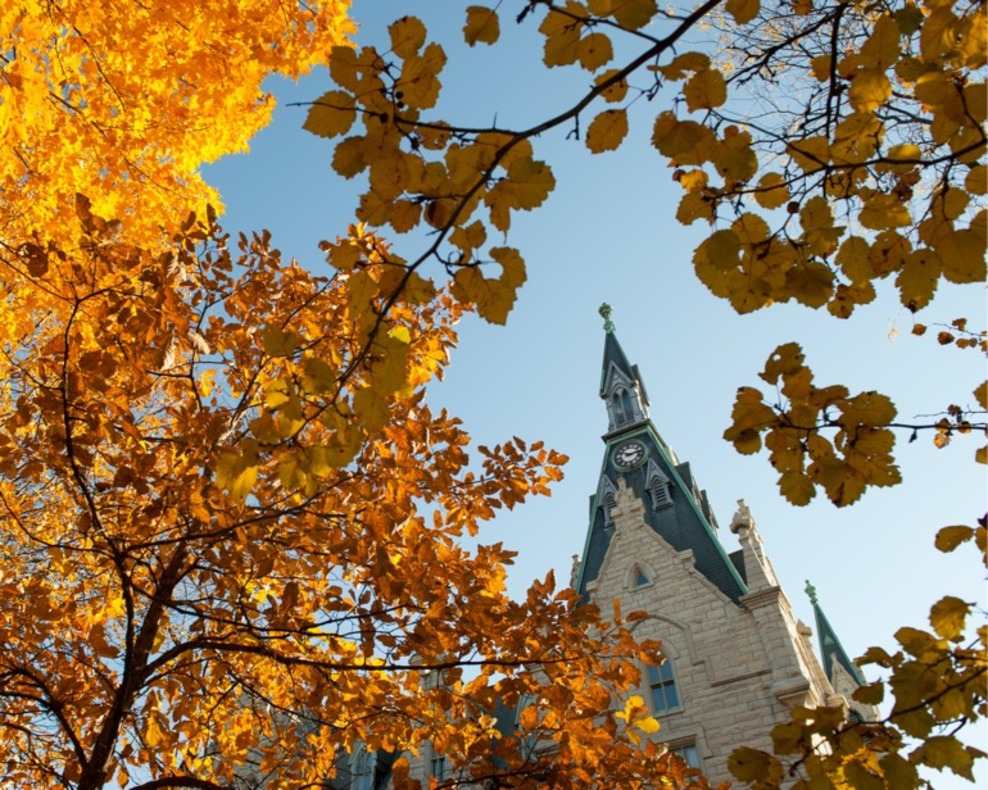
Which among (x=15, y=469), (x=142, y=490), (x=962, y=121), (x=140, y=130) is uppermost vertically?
(x=140, y=130)

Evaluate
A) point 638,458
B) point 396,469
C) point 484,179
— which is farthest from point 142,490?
point 638,458

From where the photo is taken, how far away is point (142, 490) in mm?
3693

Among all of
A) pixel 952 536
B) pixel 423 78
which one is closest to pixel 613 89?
pixel 423 78

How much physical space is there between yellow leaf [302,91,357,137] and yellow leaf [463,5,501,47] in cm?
35

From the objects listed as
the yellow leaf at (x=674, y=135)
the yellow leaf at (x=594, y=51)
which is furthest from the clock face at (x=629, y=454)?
the yellow leaf at (x=594, y=51)

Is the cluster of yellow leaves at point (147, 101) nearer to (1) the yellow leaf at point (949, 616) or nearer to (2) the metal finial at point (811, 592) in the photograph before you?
(1) the yellow leaf at point (949, 616)

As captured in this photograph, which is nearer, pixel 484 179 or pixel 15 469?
pixel 484 179

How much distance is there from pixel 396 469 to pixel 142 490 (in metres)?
1.39

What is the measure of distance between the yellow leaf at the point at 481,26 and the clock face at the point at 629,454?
2347 cm

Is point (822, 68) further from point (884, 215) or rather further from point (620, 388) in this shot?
point (620, 388)

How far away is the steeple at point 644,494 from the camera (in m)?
19.1

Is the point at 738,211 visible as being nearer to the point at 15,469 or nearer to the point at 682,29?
the point at 682,29

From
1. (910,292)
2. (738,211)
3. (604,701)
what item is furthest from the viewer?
(604,701)

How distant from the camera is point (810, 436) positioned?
2055 millimetres
